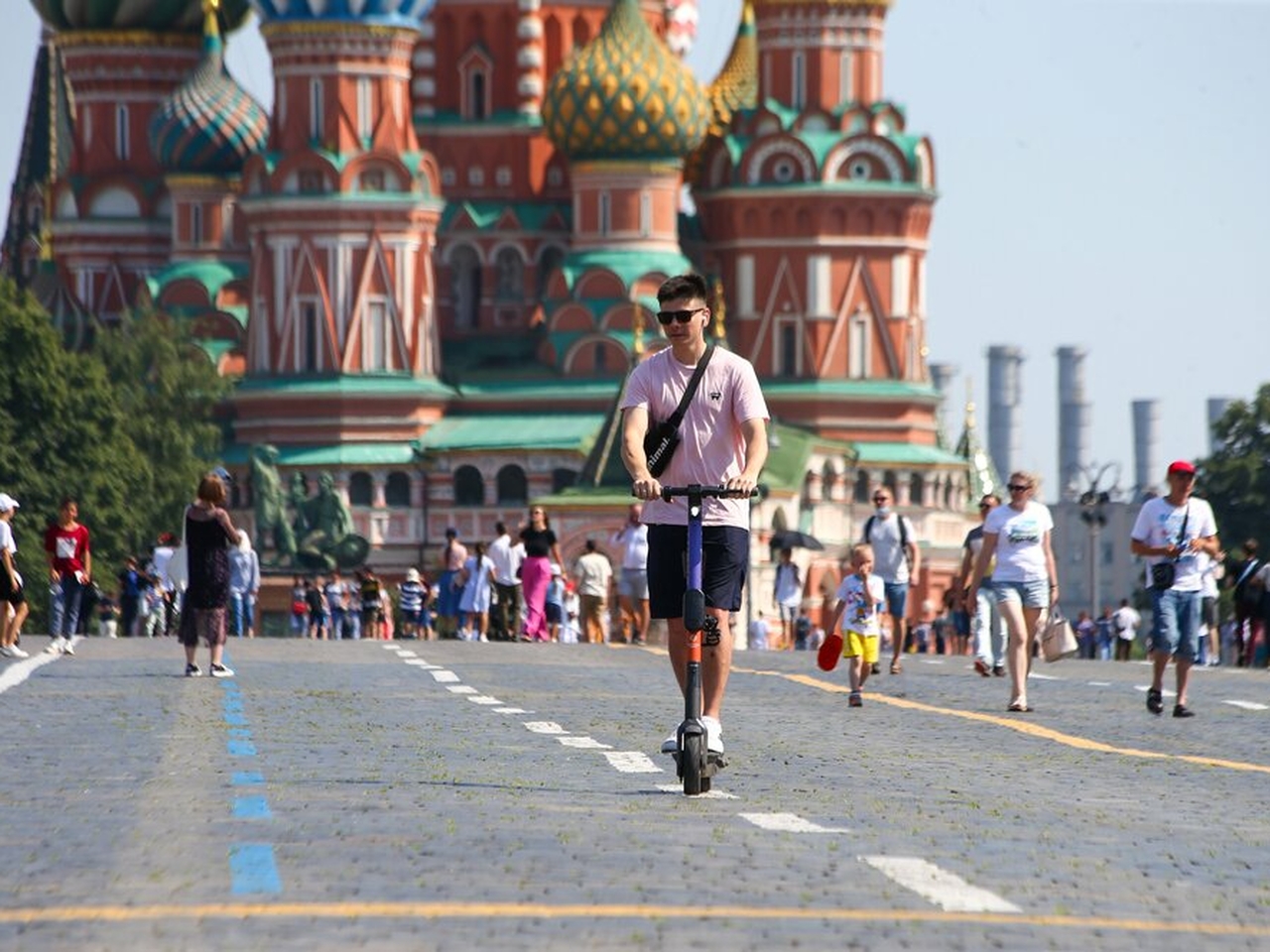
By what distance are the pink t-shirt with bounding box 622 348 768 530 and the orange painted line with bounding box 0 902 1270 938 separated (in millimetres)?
4225

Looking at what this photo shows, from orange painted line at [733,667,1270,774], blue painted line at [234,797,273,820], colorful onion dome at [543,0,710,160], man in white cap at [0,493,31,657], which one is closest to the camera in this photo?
blue painted line at [234,797,273,820]

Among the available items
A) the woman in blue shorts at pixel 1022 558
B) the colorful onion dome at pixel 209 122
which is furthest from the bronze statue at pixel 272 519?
the woman in blue shorts at pixel 1022 558

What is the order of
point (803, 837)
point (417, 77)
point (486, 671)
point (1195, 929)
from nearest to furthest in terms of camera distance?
point (1195, 929)
point (803, 837)
point (486, 671)
point (417, 77)

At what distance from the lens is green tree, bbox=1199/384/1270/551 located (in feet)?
302

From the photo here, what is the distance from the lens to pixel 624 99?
9912cm

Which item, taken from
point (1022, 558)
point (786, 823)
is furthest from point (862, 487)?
point (786, 823)

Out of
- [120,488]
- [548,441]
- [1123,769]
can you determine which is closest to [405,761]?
[1123,769]

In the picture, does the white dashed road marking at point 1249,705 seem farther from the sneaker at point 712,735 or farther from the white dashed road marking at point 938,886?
the white dashed road marking at point 938,886

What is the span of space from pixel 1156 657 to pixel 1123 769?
582cm

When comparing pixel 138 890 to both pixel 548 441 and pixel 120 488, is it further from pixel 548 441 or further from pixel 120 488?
pixel 548 441

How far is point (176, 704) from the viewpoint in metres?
22.6

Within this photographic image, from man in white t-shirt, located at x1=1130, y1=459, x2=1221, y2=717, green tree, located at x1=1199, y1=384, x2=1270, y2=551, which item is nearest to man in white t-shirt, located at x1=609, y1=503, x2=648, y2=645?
man in white t-shirt, located at x1=1130, y1=459, x2=1221, y2=717

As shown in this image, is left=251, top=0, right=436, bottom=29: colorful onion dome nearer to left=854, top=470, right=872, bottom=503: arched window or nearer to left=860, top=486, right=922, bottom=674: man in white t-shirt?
left=854, top=470, right=872, bottom=503: arched window

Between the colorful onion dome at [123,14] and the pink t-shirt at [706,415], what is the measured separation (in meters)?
91.6
